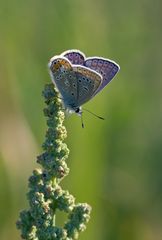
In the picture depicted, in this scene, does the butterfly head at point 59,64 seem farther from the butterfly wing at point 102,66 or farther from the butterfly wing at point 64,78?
the butterfly wing at point 102,66

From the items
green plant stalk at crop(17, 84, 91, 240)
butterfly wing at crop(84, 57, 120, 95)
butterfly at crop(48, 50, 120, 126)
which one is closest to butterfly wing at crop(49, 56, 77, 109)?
butterfly at crop(48, 50, 120, 126)

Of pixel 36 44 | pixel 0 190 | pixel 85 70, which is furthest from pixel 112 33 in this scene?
pixel 85 70

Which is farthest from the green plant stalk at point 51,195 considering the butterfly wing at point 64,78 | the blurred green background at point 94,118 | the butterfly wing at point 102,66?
the blurred green background at point 94,118

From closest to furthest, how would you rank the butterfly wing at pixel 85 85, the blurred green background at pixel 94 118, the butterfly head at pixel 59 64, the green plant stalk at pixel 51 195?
the green plant stalk at pixel 51 195 → the butterfly head at pixel 59 64 → the butterfly wing at pixel 85 85 → the blurred green background at pixel 94 118

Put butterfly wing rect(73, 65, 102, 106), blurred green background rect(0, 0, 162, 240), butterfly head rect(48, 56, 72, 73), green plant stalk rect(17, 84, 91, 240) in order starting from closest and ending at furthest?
green plant stalk rect(17, 84, 91, 240), butterfly head rect(48, 56, 72, 73), butterfly wing rect(73, 65, 102, 106), blurred green background rect(0, 0, 162, 240)

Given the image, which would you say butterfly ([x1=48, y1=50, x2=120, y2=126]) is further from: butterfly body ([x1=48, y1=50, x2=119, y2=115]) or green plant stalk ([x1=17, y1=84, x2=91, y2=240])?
green plant stalk ([x1=17, y1=84, x2=91, y2=240])

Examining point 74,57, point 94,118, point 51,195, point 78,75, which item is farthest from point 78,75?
point 94,118
